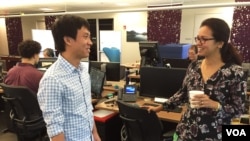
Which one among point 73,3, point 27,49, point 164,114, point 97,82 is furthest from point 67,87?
point 73,3

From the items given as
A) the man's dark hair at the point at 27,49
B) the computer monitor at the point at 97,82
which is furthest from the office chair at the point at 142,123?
the man's dark hair at the point at 27,49

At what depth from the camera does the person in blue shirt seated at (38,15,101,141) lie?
1.22m

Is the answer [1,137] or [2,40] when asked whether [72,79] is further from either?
[2,40]

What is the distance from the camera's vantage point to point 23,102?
8.11 feet

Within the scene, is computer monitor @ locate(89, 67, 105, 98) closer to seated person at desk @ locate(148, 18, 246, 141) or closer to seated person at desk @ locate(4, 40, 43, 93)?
seated person at desk @ locate(4, 40, 43, 93)

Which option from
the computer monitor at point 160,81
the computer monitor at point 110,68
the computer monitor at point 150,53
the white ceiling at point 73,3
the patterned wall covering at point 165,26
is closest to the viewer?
the computer monitor at point 160,81

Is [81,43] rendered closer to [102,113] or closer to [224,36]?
[224,36]

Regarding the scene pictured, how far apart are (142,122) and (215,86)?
0.80 metres

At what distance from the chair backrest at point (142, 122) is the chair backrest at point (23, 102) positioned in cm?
105

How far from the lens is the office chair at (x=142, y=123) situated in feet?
6.24

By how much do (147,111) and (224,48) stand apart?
0.78 metres

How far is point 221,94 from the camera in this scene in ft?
4.46

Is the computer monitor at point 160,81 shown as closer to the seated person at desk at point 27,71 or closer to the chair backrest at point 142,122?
the chair backrest at point 142,122

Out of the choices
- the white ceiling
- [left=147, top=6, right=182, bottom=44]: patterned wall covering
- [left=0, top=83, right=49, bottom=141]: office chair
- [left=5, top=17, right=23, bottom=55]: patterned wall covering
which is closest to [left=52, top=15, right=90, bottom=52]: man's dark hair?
[left=0, top=83, right=49, bottom=141]: office chair
